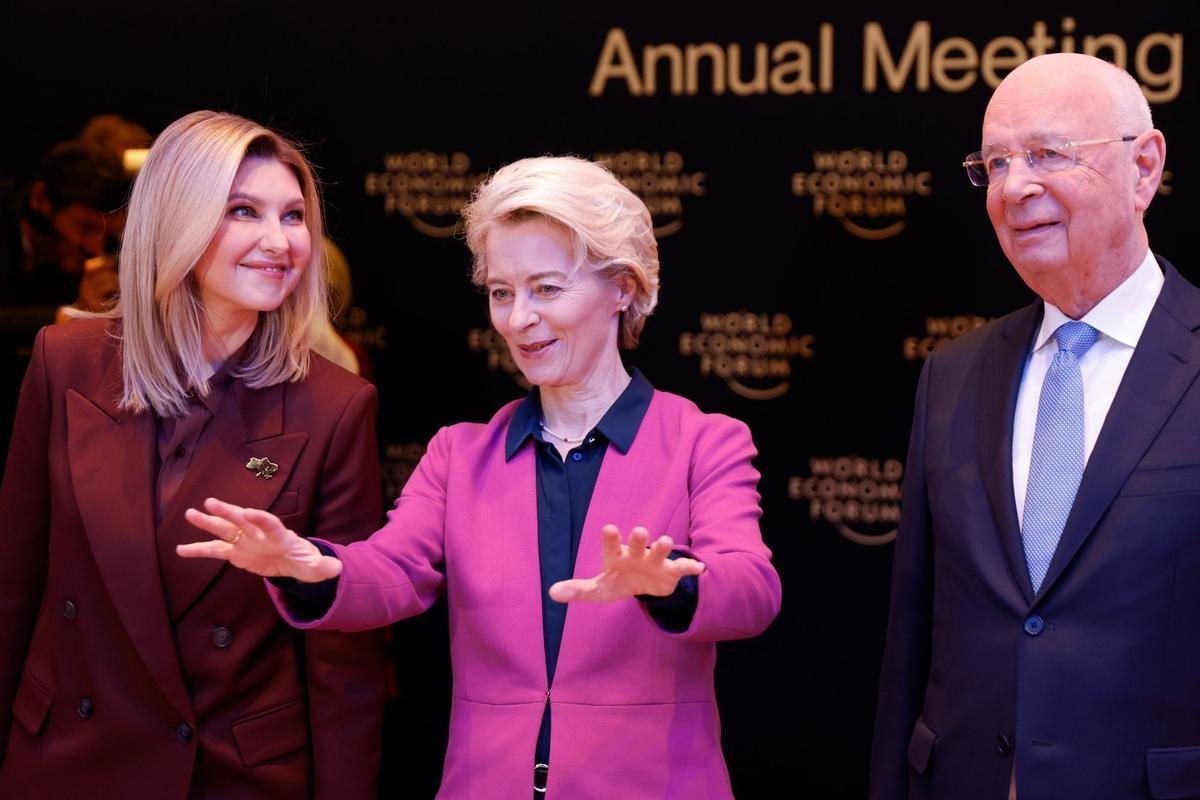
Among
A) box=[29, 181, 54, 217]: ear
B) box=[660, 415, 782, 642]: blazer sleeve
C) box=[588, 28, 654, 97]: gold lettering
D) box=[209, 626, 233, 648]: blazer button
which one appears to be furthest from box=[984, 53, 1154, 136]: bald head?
box=[29, 181, 54, 217]: ear

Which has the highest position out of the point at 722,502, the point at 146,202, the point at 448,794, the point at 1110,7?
the point at 1110,7

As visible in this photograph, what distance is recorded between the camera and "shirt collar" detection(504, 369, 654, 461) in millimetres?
2719

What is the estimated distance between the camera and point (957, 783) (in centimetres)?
258

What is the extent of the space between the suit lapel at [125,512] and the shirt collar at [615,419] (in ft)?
2.31

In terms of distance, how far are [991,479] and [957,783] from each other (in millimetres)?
522

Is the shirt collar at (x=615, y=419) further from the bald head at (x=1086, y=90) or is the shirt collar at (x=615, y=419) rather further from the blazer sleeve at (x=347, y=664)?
the bald head at (x=1086, y=90)

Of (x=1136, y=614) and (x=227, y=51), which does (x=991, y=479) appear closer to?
(x=1136, y=614)

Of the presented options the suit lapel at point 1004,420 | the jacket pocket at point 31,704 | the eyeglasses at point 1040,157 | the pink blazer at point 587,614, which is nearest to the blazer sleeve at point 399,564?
the pink blazer at point 587,614

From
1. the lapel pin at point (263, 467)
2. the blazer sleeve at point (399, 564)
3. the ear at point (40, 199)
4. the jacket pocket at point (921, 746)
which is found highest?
the ear at point (40, 199)

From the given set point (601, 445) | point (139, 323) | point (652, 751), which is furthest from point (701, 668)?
point (139, 323)

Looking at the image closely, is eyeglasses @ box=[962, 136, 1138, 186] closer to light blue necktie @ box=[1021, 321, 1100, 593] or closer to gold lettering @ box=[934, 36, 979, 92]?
light blue necktie @ box=[1021, 321, 1100, 593]

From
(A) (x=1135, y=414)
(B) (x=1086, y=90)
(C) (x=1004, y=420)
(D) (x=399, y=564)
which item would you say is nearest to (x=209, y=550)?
(D) (x=399, y=564)

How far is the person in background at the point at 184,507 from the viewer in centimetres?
284

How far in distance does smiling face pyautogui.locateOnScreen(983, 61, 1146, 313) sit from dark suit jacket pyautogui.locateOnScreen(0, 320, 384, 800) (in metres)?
1.31
